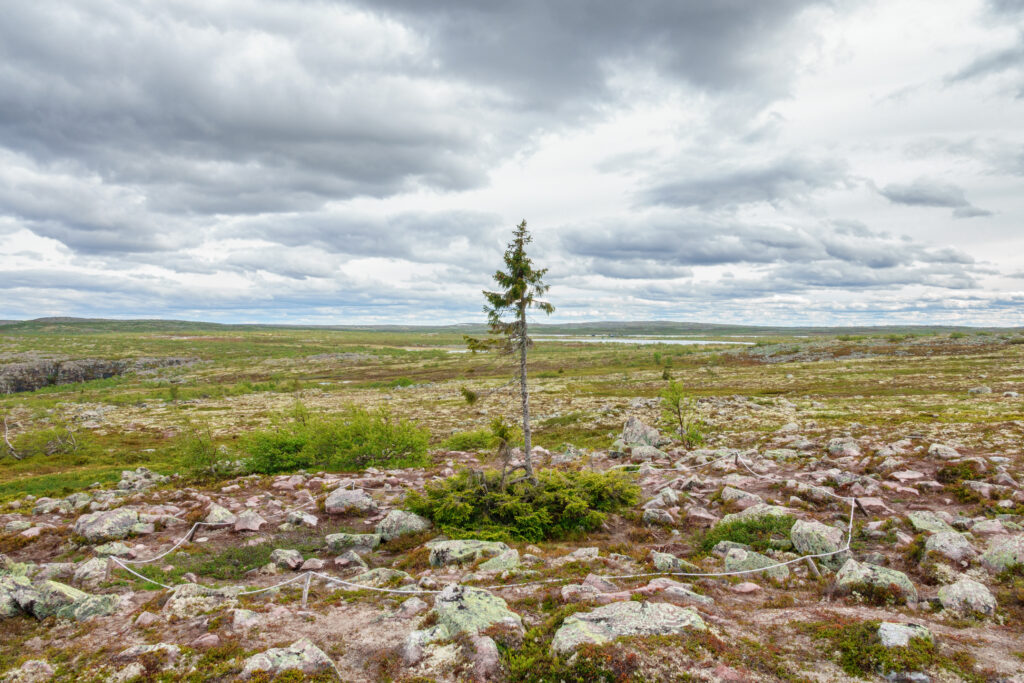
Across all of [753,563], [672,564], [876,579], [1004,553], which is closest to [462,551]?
[672,564]

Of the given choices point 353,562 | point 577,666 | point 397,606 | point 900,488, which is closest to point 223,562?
point 353,562

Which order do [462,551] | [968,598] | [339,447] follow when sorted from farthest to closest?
[339,447] → [462,551] → [968,598]

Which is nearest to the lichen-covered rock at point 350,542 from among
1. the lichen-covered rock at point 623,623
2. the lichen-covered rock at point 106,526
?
the lichen-covered rock at point 106,526

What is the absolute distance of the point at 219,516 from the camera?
12766mm

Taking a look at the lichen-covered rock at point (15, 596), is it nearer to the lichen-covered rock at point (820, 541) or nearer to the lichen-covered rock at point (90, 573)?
the lichen-covered rock at point (90, 573)

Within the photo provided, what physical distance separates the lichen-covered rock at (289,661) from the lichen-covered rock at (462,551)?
12.3ft

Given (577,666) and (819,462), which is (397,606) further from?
(819,462)

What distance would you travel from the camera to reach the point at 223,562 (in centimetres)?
1045

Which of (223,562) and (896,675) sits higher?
(896,675)

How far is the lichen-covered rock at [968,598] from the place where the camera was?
651 centimetres

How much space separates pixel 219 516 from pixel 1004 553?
Answer: 690 inches

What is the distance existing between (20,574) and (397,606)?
7.99m

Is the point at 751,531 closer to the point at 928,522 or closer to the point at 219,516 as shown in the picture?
the point at 928,522

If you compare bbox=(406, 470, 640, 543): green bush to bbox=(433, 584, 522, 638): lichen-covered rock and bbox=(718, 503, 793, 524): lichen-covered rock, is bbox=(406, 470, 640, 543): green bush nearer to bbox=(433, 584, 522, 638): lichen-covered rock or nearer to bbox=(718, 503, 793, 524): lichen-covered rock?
bbox=(718, 503, 793, 524): lichen-covered rock
